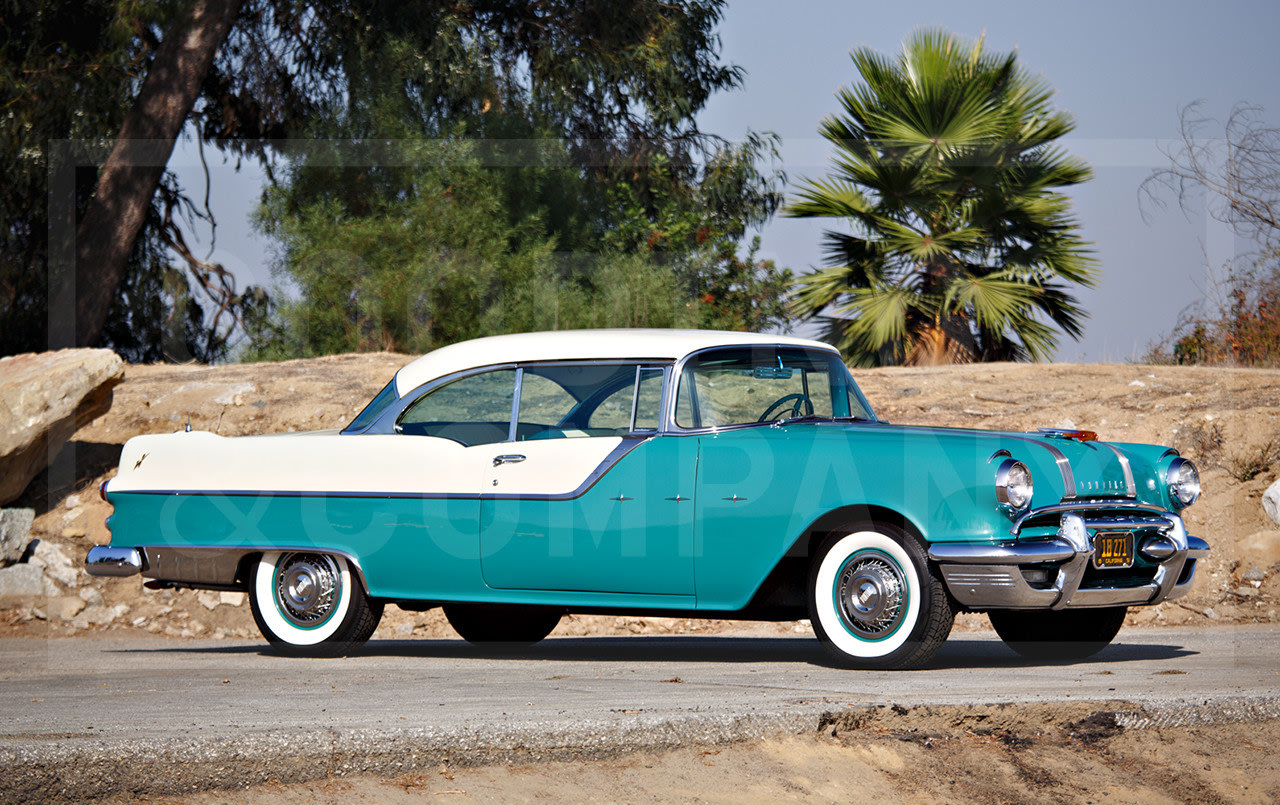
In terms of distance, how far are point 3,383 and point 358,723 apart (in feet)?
27.1

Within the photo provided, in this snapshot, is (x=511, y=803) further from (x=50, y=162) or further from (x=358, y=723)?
(x=50, y=162)

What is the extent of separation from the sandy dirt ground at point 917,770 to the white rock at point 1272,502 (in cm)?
676

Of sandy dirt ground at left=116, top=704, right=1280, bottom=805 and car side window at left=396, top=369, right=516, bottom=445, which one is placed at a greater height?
car side window at left=396, top=369, right=516, bottom=445

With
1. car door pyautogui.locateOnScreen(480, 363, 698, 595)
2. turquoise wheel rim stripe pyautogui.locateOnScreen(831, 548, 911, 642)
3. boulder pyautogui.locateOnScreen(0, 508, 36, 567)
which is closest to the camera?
turquoise wheel rim stripe pyautogui.locateOnScreen(831, 548, 911, 642)

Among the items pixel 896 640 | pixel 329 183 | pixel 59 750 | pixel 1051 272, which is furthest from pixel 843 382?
pixel 329 183

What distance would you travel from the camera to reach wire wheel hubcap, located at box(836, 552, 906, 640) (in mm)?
5648

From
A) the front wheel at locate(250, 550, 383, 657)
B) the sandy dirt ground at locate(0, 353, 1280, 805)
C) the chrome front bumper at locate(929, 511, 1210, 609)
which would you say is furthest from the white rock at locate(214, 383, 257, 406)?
the chrome front bumper at locate(929, 511, 1210, 609)

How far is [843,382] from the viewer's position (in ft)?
22.0

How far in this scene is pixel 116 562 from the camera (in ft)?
23.6

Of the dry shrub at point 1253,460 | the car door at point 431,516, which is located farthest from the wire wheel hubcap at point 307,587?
the dry shrub at point 1253,460

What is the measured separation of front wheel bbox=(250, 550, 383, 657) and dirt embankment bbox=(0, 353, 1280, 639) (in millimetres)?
3247

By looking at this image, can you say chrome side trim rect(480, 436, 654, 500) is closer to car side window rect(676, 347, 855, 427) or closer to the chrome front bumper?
car side window rect(676, 347, 855, 427)

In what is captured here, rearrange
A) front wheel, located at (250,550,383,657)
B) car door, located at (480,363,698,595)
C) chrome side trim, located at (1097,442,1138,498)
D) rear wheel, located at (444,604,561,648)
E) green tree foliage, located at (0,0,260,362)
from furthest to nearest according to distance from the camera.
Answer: green tree foliage, located at (0,0,260,362), rear wheel, located at (444,604,561,648), front wheel, located at (250,550,383,657), car door, located at (480,363,698,595), chrome side trim, located at (1097,442,1138,498)

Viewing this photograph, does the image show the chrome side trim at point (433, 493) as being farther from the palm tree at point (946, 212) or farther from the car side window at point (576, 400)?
A: the palm tree at point (946, 212)
